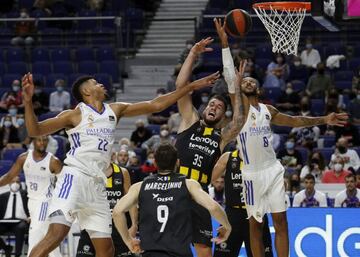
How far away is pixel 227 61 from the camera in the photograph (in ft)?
35.5

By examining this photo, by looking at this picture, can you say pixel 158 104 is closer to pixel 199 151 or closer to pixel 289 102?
pixel 199 151

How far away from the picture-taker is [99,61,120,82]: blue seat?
2295 centimetres

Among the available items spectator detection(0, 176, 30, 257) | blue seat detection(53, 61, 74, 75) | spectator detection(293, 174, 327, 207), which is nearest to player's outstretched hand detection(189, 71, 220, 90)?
spectator detection(293, 174, 327, 207)

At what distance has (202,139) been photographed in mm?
11039

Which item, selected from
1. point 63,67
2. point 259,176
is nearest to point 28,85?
point 259,176

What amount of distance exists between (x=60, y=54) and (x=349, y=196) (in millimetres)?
10464

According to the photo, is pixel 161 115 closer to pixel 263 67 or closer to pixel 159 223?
pixel 263 67

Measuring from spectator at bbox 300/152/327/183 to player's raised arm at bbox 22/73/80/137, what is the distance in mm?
8147

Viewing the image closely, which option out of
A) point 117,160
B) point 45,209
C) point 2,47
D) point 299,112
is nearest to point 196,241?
point 45,209

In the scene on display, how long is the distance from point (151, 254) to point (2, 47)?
16623mm

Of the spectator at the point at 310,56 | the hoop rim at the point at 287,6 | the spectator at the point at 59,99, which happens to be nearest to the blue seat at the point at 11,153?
the spectator at the point at 59,99

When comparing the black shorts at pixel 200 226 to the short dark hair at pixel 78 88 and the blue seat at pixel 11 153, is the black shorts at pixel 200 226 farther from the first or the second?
the blue seat at pixel 11 153

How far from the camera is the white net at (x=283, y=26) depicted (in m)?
12.0

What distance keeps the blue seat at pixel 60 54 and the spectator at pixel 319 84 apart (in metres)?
6.09
